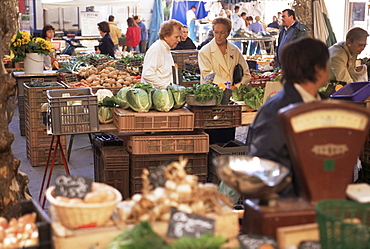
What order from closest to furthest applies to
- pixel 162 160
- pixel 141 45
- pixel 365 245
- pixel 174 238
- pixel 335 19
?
pixel 365 245
pixel 174 238
pixel 162 160
pixel 335 19
pixel 141 45

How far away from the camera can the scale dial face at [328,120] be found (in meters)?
2.70

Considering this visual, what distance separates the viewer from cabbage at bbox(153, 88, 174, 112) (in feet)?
19.4

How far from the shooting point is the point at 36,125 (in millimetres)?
7957

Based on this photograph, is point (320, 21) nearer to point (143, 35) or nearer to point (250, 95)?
point (250, 95)

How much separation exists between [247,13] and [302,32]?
12.8 meters

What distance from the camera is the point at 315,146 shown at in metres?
2.75

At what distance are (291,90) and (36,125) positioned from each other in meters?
5.47

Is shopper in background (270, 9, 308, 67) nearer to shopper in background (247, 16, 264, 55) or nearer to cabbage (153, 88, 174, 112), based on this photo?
cabbage (153, 88, 174, 112)

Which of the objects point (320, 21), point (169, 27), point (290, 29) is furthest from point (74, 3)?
point (169, 27)

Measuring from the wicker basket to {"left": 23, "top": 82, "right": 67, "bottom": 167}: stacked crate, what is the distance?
521 cm

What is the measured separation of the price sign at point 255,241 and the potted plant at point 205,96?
127 inches

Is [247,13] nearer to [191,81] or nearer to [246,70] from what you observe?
[191,81]

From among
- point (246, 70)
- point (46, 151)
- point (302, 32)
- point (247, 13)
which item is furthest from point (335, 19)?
point (46, 151)

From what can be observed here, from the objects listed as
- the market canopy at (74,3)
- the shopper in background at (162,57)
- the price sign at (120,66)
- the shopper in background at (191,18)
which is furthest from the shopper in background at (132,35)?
the shopper in background at (162,57)
